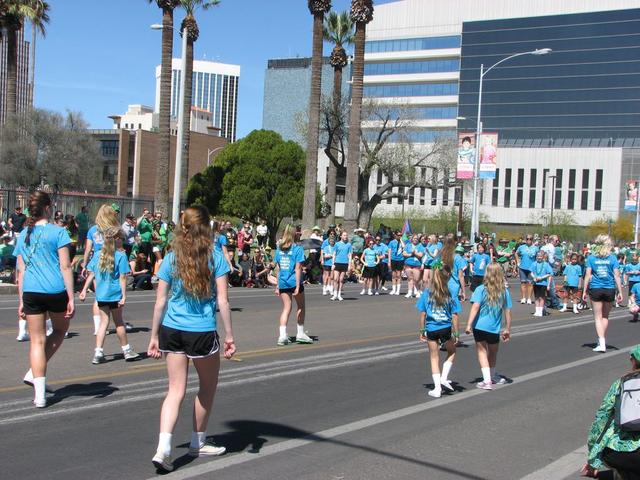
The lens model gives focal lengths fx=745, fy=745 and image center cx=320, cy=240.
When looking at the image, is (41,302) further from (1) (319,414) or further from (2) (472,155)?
(2) (472,155)

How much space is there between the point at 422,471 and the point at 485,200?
8624 centimetres

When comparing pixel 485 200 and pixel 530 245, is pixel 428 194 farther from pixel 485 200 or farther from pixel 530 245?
pixel 530 245

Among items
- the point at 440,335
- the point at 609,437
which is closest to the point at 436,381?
the point at 440,335

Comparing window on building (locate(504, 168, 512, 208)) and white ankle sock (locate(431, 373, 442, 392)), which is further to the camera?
window on building (locate(504, 168, 512, 208))

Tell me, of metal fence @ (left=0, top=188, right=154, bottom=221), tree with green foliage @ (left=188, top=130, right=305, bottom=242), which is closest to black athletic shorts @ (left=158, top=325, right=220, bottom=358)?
metal fence @ (left=0, top=188, right=154, bottom=221)

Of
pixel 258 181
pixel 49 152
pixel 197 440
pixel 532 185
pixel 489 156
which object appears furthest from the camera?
pixel 532 185

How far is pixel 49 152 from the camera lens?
61406mm

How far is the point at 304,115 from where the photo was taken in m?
61.4

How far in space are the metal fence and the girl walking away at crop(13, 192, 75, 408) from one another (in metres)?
14.2

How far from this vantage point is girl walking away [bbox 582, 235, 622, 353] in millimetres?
13289

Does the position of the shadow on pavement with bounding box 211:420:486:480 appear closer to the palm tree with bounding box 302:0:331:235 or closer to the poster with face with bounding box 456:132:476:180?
the palm tree with bounding box 302:0:331:235

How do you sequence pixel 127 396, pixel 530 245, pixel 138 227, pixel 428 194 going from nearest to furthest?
Answer: 1. pixel 127 396
2. pixel 138 227
3. pixel 530 245
4. pixel 428 194

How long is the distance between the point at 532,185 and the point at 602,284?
76.6 meters

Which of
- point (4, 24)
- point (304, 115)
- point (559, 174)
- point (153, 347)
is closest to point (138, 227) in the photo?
point (153, 347)
